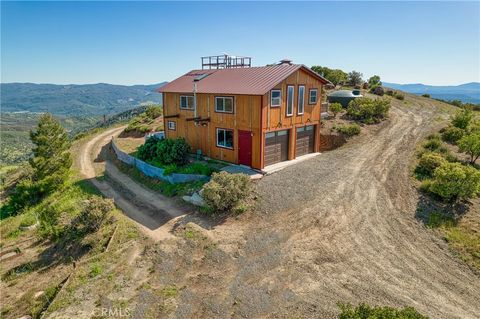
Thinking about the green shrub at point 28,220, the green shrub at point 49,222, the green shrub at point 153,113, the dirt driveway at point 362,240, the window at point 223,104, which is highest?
the window at point 223,104

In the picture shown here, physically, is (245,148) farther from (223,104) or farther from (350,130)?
(350,130)

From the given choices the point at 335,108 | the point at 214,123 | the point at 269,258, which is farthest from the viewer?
the point at 335,108

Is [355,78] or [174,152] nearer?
[174,152]

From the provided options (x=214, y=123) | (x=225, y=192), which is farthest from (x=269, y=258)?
(x=214, y=123)

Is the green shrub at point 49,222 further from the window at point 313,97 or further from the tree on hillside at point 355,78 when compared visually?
the tree on hillside at point 355,78

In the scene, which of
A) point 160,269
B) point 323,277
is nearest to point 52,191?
point 160,269

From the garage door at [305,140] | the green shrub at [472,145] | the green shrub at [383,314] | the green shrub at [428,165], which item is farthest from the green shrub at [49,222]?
the green shrub at [472,145]

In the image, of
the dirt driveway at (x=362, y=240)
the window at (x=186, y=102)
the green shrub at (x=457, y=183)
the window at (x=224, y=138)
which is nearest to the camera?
the dirt driveway at (x=362, y=240)

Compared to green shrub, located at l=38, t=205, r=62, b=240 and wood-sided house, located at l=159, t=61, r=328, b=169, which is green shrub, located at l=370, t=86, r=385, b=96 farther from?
green shrub, located at l=38, t=205, r=62, b=240
